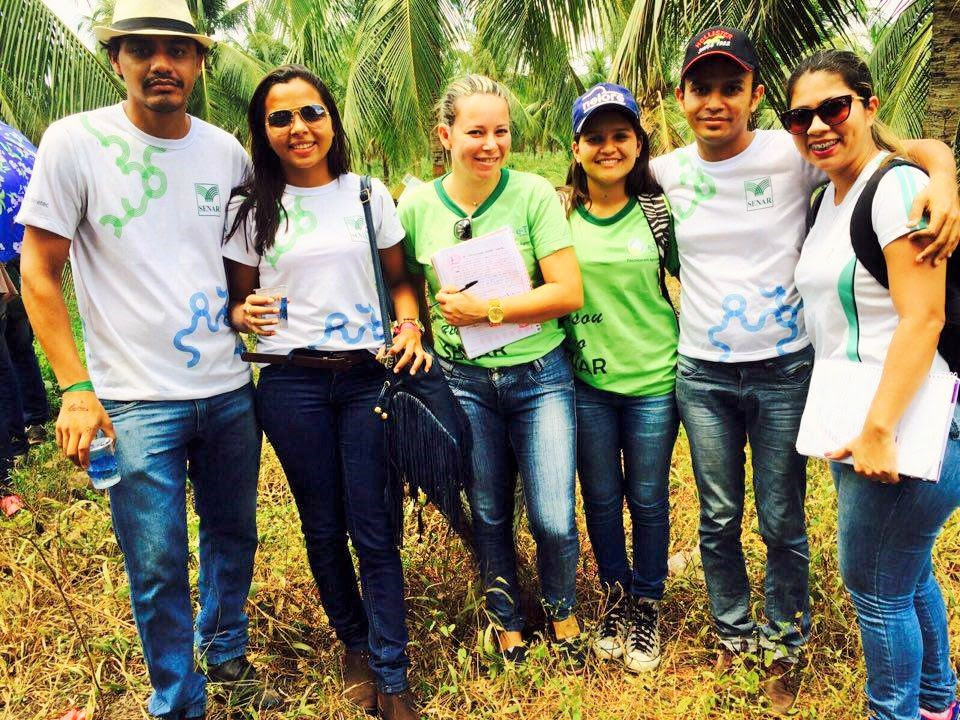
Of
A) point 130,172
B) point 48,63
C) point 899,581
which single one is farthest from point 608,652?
point 48,63

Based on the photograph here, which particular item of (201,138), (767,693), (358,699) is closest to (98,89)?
(201,138)

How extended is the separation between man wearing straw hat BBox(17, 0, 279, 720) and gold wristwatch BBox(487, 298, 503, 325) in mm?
839

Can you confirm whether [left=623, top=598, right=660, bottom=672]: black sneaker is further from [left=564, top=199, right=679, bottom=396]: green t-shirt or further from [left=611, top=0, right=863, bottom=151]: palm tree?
[left=611, top=0, right=863, bottom=151]: palm tree

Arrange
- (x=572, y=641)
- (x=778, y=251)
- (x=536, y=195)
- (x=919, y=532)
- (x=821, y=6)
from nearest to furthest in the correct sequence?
1. (x=919, y=532)
2. (x=778, y=251)
3. (x=536, y=195)
4. (x=572, y=641)
5. (x=821, y=6)

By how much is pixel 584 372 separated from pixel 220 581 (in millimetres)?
1491

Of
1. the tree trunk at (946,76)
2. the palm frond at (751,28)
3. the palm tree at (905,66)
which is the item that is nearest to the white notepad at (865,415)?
the tree trunk at (946,76)

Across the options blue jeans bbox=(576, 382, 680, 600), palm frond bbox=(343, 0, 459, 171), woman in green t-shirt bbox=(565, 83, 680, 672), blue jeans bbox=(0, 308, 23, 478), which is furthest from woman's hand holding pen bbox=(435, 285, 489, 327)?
palm frond bbox=(343, 0, 459, 171)

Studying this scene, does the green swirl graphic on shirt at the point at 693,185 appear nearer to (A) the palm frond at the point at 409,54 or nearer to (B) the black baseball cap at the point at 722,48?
(B) the black baseball cap at the point at 722,48

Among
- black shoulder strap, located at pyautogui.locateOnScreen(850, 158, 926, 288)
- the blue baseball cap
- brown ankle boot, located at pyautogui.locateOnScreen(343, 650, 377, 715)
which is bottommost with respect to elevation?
brown ankle boot, located at pyautogui.locateOnScreen(343, 650, 377, 715)

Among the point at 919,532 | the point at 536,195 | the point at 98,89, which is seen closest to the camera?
the point at 919,532

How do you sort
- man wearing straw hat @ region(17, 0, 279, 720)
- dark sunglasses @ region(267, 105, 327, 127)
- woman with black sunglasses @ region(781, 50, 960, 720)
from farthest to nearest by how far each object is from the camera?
dark sunglasses @ region(267, 105, 327, 127), man wearing straw hat @ region(17, 0, 279, 720), woman with black sunglasses @ region(781, 50, 960, 720)

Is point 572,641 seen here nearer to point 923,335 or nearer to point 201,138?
point 923,335

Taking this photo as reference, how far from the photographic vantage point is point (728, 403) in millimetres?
2434

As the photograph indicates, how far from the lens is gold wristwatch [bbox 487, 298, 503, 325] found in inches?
94.8
